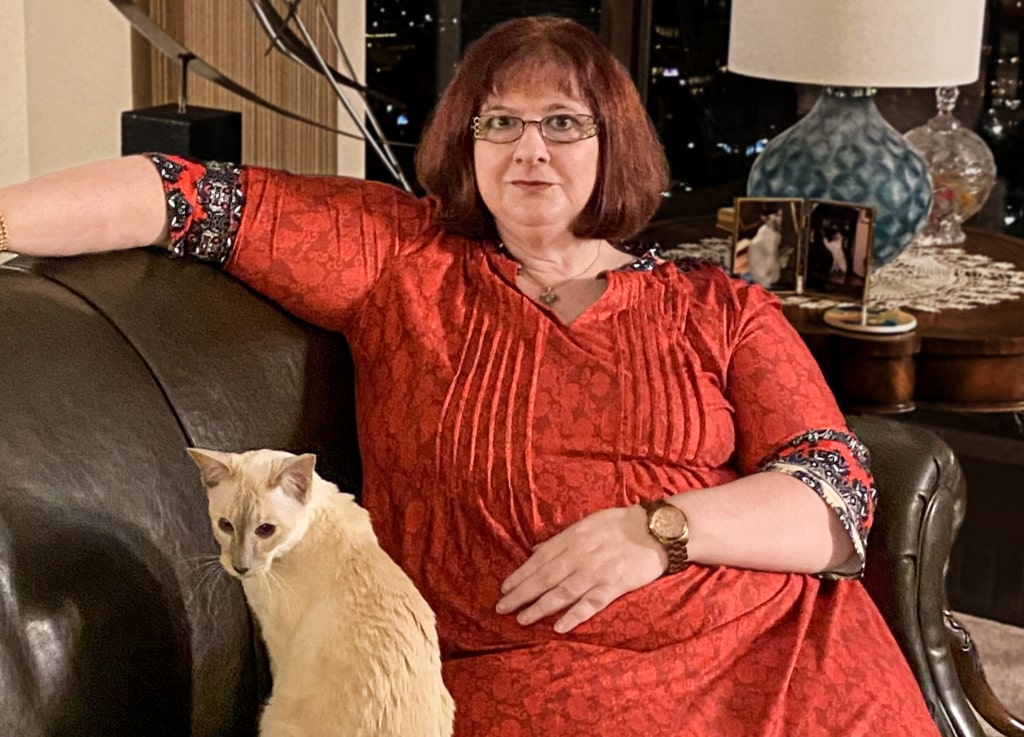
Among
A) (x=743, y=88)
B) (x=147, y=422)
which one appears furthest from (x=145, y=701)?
(x=743, y=88)

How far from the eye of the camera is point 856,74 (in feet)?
7.34

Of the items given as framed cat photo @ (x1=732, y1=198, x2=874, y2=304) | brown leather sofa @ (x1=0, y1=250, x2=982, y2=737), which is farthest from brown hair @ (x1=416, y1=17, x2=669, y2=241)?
framed cat photo @ (x1=732, y1=198, x2=874, y2=304)

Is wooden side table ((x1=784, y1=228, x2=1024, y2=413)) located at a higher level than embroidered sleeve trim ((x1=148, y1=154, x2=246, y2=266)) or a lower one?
lower

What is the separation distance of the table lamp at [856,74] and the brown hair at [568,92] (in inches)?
26.4

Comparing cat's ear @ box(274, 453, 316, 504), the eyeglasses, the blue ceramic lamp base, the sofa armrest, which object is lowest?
the sofa armrest

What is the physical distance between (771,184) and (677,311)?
874 mm

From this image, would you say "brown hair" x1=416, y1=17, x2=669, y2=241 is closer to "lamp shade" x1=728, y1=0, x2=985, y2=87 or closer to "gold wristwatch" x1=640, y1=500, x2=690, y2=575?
"gold wristwatch" x1=640, y1=500, x2=690, y2=575

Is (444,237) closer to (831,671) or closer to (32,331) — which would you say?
(32,331)

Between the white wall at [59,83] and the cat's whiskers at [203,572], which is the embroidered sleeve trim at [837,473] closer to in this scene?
the cat's whiskers at [203,572]

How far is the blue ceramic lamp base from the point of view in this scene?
236 cm

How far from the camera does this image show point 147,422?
1.33 m

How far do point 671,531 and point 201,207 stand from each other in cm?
60

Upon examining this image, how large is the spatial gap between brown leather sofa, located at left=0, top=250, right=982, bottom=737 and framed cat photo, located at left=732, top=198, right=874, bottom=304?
879 millimetres

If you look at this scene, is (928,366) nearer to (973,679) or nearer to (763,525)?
(973,679)
